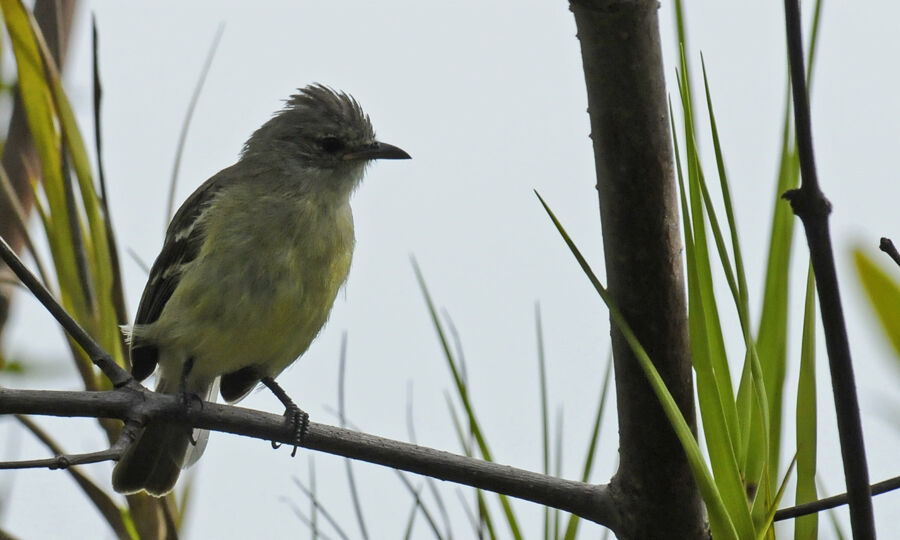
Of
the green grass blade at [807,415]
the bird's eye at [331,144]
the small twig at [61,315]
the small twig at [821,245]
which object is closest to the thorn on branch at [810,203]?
the small twig at [821,245]

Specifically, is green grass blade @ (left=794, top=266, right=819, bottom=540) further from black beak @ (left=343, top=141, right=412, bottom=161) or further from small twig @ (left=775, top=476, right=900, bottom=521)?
black beak @ (left=343, top=141, right=412, bottom=161)

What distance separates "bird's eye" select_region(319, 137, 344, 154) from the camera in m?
4.68

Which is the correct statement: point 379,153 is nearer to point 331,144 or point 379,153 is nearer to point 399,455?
point 331,144

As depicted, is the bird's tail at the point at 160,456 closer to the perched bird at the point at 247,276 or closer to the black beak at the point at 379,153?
the perched bird at the point at 247,276

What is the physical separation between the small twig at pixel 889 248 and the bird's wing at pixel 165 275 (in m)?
3.13

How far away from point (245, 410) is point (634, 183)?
126cm

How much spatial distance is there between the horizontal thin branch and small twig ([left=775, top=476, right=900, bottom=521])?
0.51 m

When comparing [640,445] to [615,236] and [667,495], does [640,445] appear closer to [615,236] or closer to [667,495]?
[667,495]

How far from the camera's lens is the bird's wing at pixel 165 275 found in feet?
13.6

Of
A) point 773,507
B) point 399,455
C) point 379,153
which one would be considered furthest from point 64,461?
point 379,153

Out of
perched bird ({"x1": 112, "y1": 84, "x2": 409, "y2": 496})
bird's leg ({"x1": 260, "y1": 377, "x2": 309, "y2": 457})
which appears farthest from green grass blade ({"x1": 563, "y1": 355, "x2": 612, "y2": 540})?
perched bird ({"x1": 112, "y1": 84, "x2": 409, "y2": 496})

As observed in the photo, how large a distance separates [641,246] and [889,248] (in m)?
0.60

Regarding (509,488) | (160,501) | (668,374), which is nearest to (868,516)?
(668,374)

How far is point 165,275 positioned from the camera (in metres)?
4.20
